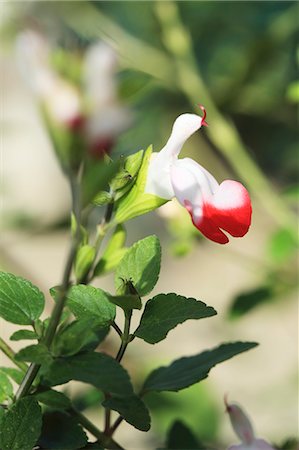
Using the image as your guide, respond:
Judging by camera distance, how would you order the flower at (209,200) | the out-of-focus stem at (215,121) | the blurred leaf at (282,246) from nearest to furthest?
the flower at (209,200) → the blurred leaf at (282,246) → the out-of-focus stem at (215,121)

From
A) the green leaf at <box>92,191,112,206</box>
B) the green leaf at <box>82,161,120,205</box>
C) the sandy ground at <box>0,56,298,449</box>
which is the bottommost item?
the sandy ground at <box>0,56,298,449</box>

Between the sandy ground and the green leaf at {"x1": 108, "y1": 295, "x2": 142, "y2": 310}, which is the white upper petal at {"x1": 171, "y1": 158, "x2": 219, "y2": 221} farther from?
the sandy ground

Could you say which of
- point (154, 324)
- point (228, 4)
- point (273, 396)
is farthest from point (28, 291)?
point (228, 4)

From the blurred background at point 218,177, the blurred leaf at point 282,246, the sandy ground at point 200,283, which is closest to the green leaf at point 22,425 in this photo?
the blurred background at point 218,177

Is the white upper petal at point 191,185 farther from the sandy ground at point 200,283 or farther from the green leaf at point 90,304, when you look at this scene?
the sandy ground at point 200,283

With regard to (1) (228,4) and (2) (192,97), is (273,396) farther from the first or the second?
(1) (228,4)

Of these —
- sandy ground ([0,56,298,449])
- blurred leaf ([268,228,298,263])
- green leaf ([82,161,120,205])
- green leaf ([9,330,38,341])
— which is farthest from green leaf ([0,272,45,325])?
sandy ground ([0,56,298,449])
